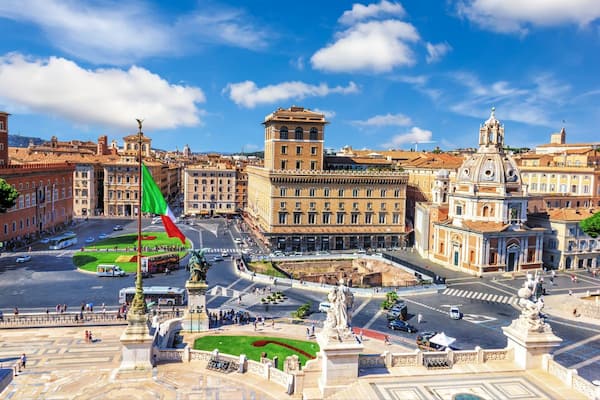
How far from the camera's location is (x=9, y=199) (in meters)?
60.8

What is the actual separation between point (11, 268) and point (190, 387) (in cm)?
4416

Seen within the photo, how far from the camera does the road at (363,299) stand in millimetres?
38625

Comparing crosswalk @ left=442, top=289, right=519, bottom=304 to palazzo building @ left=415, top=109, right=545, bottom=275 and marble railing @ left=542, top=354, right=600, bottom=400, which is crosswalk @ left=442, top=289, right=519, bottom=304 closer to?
palazzo building @ left=415, top=109, right=545, bottom=275

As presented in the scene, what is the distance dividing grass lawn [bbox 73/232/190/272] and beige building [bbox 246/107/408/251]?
616 inches

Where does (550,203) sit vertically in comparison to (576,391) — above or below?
above

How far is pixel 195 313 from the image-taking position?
116 feet

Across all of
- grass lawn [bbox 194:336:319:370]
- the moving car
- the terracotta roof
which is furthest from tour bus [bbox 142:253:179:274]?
the terracotta roof

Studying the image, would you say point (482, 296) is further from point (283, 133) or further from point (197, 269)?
point (283, 133)

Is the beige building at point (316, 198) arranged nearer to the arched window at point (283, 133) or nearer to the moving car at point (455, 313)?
the arched window at point (283, 133)

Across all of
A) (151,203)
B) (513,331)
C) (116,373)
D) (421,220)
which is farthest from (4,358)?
(421,220)

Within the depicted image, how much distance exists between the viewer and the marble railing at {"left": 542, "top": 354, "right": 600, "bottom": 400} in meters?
18.7

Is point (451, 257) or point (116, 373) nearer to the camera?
point (116, 373)

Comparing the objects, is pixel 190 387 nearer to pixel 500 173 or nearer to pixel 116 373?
pixel 116 373

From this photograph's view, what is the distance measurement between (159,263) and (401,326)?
31.1 m
